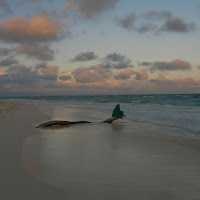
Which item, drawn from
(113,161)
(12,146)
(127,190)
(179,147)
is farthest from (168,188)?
(12,146)

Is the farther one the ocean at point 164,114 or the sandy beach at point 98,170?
the ocean at point 164,114

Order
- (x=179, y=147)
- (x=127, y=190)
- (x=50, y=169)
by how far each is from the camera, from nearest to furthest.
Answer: (x=127, y=190) → (x=50, y=169) → (x=179, y=147)

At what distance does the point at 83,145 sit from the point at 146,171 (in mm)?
2237

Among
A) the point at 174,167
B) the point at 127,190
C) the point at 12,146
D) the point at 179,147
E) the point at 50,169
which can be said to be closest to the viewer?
the point at 127,190

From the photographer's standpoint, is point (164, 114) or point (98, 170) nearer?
point (98, 170)

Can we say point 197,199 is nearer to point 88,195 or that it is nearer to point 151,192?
point 151,192

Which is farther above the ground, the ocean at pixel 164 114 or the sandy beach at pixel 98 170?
the sandy beach at pixel 98 170

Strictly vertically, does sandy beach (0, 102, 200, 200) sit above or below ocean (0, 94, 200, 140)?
above

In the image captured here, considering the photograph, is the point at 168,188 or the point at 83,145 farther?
the point at 83,145

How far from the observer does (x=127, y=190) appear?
286cm

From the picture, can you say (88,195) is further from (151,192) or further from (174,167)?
(174,167)

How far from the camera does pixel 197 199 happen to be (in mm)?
2648

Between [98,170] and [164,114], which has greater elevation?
[98,170]

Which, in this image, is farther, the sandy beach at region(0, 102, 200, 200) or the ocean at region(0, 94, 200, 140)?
the ocean at region(0, 94, 200, 140)
